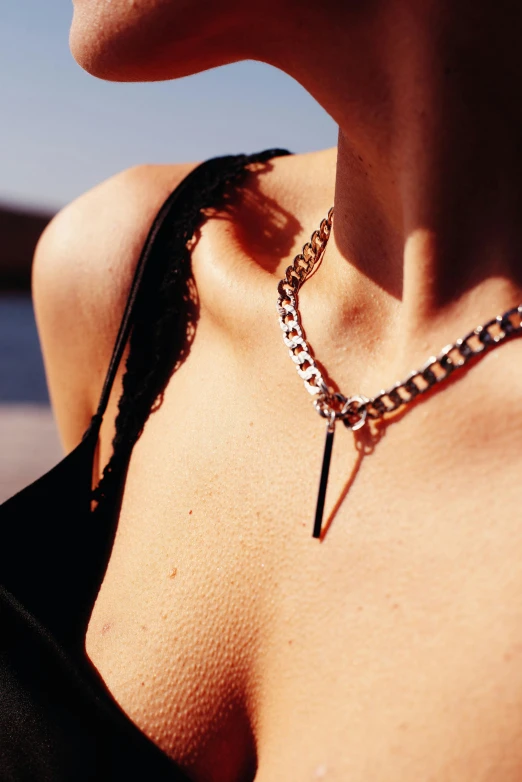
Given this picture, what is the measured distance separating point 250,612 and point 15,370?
10.2 feet

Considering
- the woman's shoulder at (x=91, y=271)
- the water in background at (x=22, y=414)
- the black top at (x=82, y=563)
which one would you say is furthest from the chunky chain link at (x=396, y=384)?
the water in background at (x=22, y=414)

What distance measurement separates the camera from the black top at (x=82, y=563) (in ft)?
2.29

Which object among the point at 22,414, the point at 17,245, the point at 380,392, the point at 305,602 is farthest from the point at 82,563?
the point at 17,245

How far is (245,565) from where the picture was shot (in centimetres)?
70

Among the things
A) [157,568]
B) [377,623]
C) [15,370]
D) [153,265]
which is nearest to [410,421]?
[377,623]

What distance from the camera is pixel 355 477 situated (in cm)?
67

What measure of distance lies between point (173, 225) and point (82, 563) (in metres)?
0.49

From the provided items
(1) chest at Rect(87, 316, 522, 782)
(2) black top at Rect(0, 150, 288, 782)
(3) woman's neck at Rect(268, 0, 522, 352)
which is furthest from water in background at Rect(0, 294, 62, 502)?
(3) woman's neck at Rect(268, 0, 522, 352)

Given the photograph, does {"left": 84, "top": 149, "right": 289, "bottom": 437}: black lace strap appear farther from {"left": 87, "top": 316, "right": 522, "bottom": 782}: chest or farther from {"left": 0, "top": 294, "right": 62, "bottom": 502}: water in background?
{"left": 0, "top": 294, "right": 62, "bottom": 502}: water in background

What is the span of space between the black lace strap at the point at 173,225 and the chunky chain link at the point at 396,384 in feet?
0.81

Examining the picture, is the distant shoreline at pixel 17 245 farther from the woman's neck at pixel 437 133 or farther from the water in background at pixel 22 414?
the woman's neck at pixel 437 133

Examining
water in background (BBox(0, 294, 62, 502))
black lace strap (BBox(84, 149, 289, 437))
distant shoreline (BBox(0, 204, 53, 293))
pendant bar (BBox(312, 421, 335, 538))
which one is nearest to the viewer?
pendant bar (BBox(312, 421, 335, 538))

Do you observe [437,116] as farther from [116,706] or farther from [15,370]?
[15,370]

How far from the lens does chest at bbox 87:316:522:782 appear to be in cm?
54
